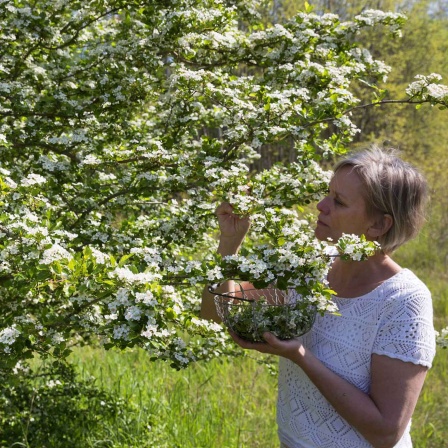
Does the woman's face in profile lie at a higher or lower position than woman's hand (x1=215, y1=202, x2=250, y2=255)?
higher

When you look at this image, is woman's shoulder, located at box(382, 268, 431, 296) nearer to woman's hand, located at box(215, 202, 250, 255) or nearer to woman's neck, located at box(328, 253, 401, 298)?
woman's neck, located at box(328, 253, 401, 298)

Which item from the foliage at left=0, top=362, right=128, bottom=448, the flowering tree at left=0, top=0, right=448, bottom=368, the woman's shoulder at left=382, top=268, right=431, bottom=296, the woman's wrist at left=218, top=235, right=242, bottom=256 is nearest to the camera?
the woman's shoulder at left=382, top=268, right=431, bottom=296

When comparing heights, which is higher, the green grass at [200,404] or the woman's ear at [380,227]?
the woman's ear at [380,227]

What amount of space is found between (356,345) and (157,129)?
2267mm

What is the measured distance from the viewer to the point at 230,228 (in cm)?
224

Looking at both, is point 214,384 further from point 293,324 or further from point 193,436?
point 293,324

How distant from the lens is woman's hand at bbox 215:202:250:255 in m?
2.23

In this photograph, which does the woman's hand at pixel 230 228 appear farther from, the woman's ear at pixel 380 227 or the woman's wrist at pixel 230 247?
the woman's ear at pixel 380 227

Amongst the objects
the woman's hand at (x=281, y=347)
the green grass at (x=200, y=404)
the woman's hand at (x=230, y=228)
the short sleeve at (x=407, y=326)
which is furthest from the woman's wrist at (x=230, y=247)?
the green grass at (x=200, y=404)

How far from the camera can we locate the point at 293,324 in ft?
6.35

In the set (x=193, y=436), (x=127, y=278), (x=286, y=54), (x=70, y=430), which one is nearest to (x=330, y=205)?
(x=127, y=278)

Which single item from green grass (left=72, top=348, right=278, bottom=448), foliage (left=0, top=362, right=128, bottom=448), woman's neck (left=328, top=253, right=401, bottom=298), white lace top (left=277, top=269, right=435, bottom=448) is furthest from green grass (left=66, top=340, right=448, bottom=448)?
woman's neck (left=328, top=253, right=401, bottom=298)

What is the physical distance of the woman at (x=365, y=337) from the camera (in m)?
1.91

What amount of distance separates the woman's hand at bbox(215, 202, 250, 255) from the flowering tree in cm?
4
